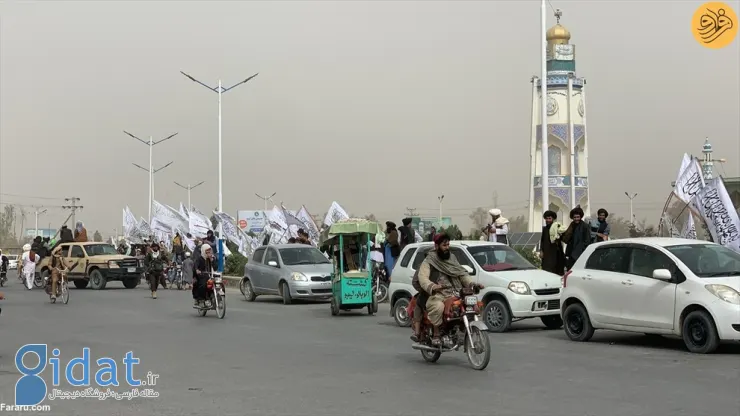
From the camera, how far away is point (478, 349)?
11234mm

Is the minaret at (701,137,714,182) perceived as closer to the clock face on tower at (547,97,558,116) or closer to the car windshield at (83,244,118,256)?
the clock face on tower at (547,97,558,116)

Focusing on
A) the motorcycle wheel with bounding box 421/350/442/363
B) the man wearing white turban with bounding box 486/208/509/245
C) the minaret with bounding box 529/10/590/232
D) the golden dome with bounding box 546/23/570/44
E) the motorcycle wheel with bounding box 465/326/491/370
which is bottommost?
the motorcycle wheel with bounding box 421/350/442/363

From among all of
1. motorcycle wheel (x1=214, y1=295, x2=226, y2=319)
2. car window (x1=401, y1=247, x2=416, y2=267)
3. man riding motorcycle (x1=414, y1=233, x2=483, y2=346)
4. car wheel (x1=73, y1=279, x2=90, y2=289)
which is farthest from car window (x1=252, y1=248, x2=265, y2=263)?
man riding motorcycle (x1=414, y1=233, x2=483, y2=346)

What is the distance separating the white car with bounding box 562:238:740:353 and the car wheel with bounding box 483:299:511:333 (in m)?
1.41

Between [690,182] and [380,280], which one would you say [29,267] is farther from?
[690,182]

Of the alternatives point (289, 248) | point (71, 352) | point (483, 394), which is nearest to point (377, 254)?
point (289, 248)

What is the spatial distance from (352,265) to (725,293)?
10469mm

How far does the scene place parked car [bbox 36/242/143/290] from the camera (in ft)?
114

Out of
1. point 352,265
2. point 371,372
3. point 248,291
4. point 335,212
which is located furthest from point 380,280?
point 335,212

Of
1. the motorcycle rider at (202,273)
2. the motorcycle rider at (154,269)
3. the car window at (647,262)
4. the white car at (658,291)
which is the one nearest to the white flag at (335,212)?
the motorcycle rider at (154,269)

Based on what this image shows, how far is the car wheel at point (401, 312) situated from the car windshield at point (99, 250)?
67.5ft

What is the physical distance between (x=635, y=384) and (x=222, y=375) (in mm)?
4705

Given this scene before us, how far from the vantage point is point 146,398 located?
9.46 meters

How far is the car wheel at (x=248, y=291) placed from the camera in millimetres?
27109
